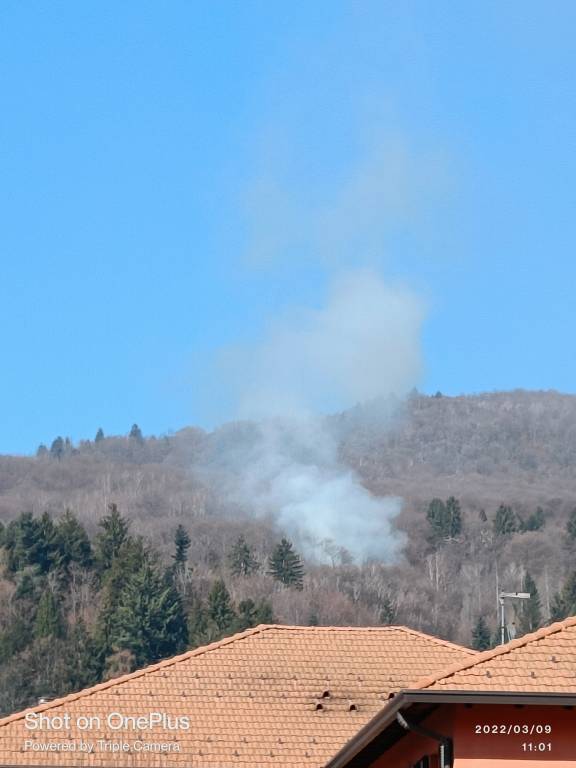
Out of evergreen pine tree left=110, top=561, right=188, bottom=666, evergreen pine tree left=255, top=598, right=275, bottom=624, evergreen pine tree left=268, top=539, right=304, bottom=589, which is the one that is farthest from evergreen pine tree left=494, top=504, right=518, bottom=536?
evergreen pine tree left=255, top=598, right=275, bottom=624

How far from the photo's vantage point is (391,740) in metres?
20.1

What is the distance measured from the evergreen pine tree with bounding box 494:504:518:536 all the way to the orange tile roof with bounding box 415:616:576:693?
582ft

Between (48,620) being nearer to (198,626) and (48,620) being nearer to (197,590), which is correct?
(198,626)

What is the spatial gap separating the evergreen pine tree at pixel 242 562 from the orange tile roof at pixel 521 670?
13979cm

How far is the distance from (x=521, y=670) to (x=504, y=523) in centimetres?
17883

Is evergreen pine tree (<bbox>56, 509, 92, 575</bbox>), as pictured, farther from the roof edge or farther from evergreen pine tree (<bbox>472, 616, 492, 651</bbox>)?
the roof edge

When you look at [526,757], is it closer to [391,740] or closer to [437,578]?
[391,740]

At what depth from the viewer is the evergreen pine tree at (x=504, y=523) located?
636ft

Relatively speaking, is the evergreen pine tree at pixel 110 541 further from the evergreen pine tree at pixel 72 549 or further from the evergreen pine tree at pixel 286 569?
the evergreen pine tree at pixel 286 569

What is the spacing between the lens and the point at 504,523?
194625mm

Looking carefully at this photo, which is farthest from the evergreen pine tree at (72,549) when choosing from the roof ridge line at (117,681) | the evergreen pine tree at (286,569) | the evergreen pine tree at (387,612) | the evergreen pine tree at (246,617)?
the roof ridge line at (117,681)

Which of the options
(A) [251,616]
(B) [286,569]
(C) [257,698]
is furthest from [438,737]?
(B) [286,569]

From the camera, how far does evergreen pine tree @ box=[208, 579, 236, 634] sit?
4070 inches

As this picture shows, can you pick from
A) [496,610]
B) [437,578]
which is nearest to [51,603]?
[496,610]
